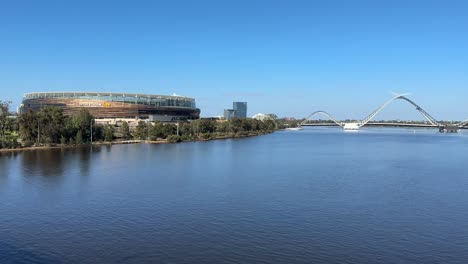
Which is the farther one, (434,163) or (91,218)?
(434,163)

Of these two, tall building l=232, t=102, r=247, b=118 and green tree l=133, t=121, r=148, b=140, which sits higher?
tall building l=232, t=102, r=247, b=118

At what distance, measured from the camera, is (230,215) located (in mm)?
10961

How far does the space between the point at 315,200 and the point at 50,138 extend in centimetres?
2361

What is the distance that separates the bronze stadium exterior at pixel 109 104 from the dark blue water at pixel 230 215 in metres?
31.7

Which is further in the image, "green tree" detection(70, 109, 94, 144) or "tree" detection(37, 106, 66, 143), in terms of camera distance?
"green tree" detection(70, 109, 94, 144)

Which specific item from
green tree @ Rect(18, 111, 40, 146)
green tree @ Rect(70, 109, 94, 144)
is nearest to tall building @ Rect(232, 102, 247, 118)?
green tree @ Rect(70, 109, 94, 144)

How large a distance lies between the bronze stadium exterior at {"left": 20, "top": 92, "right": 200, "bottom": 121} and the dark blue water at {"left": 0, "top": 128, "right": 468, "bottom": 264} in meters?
31.7

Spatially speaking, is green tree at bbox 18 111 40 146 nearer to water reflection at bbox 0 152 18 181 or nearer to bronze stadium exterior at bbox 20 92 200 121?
water reflection at bbox 0 152 18 181

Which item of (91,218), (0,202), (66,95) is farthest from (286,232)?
(66,95)

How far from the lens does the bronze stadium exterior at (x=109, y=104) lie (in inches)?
1997

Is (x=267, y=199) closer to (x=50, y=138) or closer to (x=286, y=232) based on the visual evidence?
(x=286, y=232)

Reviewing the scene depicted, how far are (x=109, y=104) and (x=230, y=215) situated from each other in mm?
42661

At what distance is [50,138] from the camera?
30766mm

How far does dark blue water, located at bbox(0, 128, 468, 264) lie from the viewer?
8.29 m
